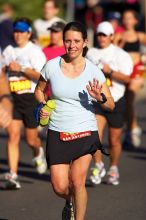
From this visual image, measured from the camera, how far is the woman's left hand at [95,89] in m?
7.68

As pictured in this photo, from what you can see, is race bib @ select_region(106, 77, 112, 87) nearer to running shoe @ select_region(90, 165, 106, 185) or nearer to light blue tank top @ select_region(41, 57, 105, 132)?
running shoe @ select_region(90, 165, 106, 185)

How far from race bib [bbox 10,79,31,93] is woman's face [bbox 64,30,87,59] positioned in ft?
10.0

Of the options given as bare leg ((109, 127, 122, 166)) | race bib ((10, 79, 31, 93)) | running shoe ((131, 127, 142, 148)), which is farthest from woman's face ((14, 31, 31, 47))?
running shoe ((131, 127, 142, 148))

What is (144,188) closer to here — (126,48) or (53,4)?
(126,48)

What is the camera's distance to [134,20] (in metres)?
14.7

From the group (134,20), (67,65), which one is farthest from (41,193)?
(134,20)

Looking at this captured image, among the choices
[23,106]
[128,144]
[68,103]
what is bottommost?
[128,144]

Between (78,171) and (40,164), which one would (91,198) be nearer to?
(40,164)

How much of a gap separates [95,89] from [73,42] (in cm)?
51

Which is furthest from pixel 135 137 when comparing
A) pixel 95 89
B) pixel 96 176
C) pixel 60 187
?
pixel 95 89

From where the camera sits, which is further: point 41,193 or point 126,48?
point 126,48

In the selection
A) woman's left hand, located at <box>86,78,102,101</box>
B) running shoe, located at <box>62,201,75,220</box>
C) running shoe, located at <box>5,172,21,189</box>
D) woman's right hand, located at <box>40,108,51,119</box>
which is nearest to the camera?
woman's left hand, located at <box>86,78,102,101</box>

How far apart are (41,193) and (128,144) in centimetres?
394

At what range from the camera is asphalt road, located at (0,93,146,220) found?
9.13 meters
